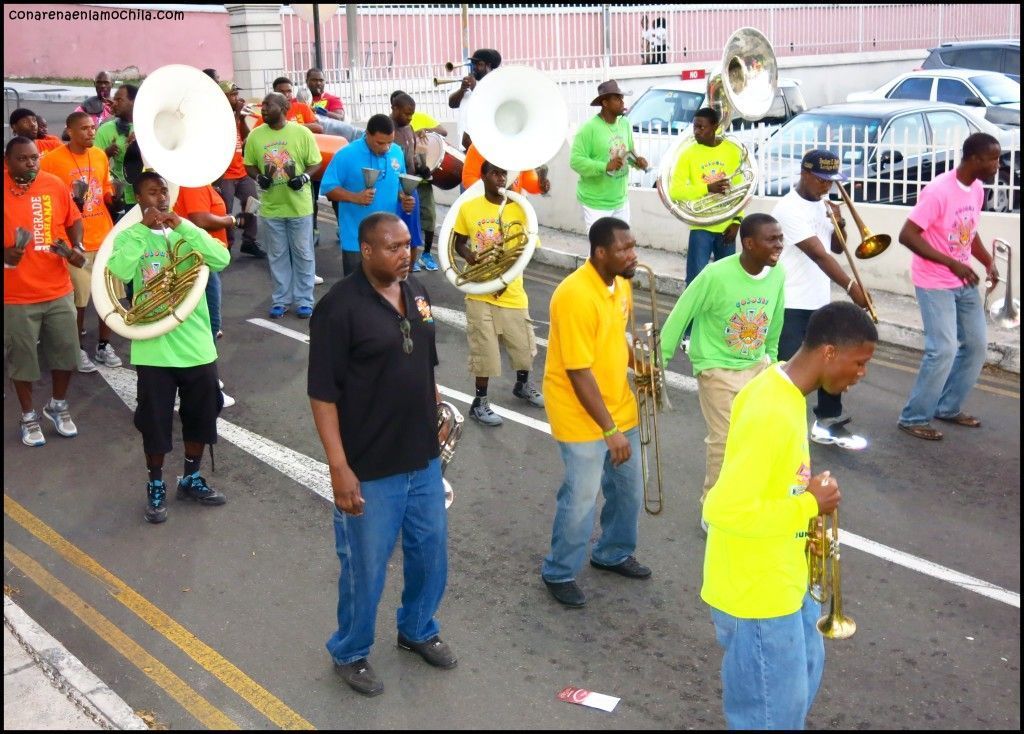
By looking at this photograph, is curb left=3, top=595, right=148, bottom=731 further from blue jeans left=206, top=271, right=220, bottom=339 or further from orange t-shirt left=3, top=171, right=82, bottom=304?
blue jeans left=206, top=271, right=220, bottom=339

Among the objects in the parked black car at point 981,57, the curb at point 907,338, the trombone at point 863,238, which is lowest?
the curb at point 907,338

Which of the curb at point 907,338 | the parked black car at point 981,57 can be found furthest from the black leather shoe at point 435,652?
the parked black car at point 981,57

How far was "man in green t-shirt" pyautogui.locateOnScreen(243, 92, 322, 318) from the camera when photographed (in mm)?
10812

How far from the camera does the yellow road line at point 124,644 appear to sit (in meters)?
4.96


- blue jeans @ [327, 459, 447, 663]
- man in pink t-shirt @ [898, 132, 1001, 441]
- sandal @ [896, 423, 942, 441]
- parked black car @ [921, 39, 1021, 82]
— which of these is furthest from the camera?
parked black car @ [921, 39, 1021, 82]

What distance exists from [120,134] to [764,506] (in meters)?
9.01

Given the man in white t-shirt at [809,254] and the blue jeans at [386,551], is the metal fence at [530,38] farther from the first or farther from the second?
the blue jeans at [386,551]

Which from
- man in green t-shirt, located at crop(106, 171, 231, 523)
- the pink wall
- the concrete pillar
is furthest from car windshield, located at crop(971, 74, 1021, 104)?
the pink wall

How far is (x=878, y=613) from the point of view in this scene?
5.75m

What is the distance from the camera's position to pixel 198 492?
23.2ft

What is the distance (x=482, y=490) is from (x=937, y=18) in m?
25.5

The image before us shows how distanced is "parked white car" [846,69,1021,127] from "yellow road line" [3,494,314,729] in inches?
520

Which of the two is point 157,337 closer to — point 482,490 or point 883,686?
point 482,490

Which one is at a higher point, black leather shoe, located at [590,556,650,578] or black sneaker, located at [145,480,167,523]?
black sneaker, located at [145,480,167,523]
